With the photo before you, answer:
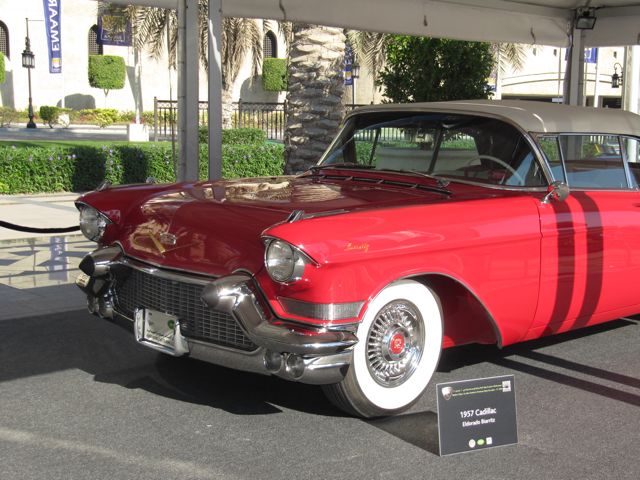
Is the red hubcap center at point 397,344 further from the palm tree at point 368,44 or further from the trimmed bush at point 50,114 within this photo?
the trimmed bush at point 50,114

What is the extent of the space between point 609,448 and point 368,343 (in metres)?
1.19

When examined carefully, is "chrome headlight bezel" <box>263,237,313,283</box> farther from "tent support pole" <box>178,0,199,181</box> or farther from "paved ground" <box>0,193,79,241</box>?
"paved ground" <box>0,193,79,241</box>

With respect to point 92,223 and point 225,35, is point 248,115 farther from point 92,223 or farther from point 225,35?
point 92,223

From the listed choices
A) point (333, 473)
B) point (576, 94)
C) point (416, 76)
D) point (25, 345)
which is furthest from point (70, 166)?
point (333, 473)

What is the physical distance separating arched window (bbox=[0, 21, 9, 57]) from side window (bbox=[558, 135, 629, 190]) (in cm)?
4619

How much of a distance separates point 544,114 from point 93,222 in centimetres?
277

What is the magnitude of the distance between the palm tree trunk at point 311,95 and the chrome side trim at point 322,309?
845 cm

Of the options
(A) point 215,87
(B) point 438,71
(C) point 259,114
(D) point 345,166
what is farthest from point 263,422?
(C) point 259,114

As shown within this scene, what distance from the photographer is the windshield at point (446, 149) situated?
5211mm

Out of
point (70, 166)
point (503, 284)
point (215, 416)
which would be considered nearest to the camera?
point (215, 416)

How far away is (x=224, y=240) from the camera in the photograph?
4.32 m

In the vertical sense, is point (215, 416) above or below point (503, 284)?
below

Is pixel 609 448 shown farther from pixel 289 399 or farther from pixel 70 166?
pixel 70 166

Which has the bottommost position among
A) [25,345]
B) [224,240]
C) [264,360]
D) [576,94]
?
[25,345]
